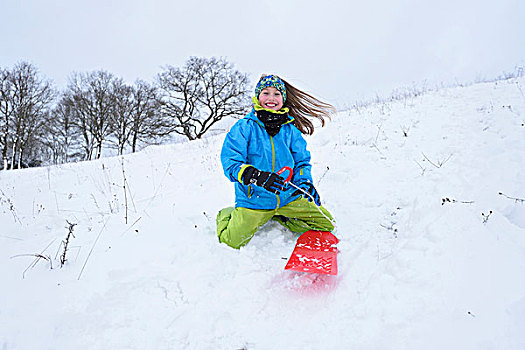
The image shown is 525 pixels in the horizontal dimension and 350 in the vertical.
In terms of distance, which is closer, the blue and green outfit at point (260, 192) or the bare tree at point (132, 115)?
the blue and green outfit at point (260, 192)

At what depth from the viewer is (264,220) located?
2.59 metres

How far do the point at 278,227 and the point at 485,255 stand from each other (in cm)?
165

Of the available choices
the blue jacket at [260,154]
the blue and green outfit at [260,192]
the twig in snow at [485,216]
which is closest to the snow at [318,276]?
the twig in snow at [485,216]

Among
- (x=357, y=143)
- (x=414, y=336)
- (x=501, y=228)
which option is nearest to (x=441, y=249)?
(x=501, y=228)

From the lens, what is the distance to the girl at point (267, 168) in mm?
2447

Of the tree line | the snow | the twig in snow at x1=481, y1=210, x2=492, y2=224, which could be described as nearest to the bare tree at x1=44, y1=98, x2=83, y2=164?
the tree line

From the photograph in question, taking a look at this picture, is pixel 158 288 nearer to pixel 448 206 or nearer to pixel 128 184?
pixel 448 206

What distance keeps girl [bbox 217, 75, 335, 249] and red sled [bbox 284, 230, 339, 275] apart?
0.16m

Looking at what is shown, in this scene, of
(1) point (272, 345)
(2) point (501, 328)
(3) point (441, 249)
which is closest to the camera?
(2) point (501, 328)

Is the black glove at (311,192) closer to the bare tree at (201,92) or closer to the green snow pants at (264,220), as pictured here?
the green snow pants at (264,220)

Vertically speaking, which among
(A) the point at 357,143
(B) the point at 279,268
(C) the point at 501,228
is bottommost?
(B) the point at 279,268

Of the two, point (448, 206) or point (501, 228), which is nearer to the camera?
point (501, 228)

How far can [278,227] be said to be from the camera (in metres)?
2.72

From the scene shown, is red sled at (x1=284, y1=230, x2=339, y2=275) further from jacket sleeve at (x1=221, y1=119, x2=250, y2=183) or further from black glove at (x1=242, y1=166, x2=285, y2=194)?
jacket sleeve at (x1=221, y1=119, x2=250, y2=183)
